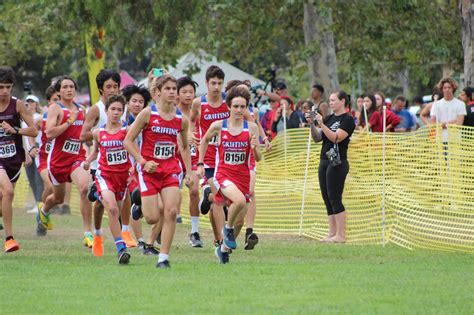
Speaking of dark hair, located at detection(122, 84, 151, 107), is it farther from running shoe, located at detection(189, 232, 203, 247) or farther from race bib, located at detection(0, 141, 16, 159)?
running shoe, located at detection(189, 232, 203, 247)

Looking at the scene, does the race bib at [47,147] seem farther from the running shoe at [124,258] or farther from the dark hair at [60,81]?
the running shoe at [124,258]

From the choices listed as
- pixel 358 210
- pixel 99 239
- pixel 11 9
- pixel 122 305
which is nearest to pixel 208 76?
pixel 99 239

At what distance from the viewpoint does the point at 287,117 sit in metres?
24.5

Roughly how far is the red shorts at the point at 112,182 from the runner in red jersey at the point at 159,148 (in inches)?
48.4

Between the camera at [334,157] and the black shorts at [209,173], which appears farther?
the camera at [334,157]

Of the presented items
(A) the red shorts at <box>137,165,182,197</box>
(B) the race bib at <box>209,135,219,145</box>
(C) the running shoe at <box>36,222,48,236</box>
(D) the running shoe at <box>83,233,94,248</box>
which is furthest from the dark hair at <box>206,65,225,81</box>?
(C) the running shoe at <box>36,222,48,236</box>

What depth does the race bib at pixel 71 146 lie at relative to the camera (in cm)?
1605

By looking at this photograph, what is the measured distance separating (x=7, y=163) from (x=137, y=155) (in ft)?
8.01

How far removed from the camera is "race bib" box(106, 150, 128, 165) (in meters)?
14.1

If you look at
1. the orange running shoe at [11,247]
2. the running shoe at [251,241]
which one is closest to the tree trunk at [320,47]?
the running shoe at [251,241]

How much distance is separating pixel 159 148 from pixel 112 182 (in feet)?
4.77

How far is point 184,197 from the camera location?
23.0 metres

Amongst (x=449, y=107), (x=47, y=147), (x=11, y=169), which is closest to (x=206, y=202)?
(x=11, y=169)

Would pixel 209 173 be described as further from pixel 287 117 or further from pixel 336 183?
pixel 287 117
